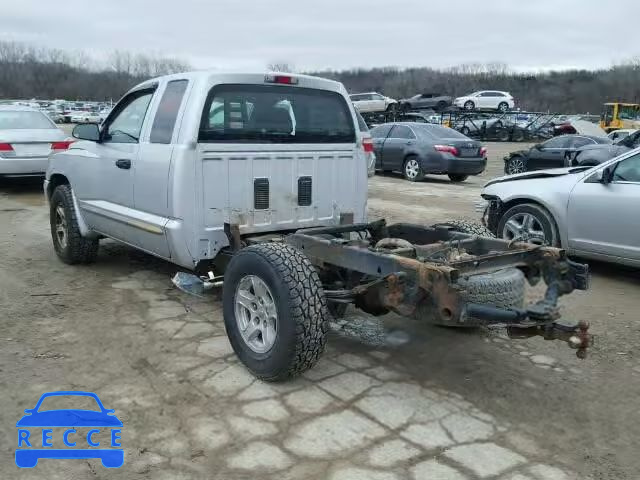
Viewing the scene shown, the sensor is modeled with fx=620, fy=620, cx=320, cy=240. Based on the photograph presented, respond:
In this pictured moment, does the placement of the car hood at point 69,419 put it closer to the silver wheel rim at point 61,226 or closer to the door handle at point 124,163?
the door handle at point 124,163

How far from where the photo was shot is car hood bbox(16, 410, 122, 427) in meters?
3.29

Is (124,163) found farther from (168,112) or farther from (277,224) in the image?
(277,224)

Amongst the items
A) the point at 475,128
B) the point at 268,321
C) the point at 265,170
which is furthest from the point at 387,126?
the point at 475,128

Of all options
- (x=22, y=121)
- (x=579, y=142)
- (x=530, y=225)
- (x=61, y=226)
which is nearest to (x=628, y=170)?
(x=530, y=225)

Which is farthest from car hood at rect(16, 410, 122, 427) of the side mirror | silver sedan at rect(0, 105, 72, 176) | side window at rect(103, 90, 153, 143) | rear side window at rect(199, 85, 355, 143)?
silver sedan at rect(0, 105, 72, 176)

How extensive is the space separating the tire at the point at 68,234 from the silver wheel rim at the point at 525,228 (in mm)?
4475

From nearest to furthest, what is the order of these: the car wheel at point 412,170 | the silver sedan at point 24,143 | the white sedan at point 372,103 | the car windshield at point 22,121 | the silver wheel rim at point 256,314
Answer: the silver wheel rim at point 256,314, the silver sedan at point 24,143, the car windshield at point 22,121, the car wheel at point 412,170, the white sedan at point 372,103

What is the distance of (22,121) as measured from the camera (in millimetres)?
11492

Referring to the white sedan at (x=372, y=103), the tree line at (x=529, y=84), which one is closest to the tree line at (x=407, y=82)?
the tree line at (x=529, y=84)

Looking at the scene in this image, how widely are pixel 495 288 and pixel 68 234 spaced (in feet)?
14.3

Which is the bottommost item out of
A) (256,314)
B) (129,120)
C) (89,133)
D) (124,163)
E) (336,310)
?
(336,310)

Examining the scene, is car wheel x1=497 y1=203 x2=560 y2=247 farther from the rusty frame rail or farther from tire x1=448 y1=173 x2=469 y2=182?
Answer: tire x1=448 y1=173 x2=469 y2=182

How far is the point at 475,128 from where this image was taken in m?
33.9

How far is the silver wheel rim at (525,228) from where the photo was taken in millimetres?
6738
